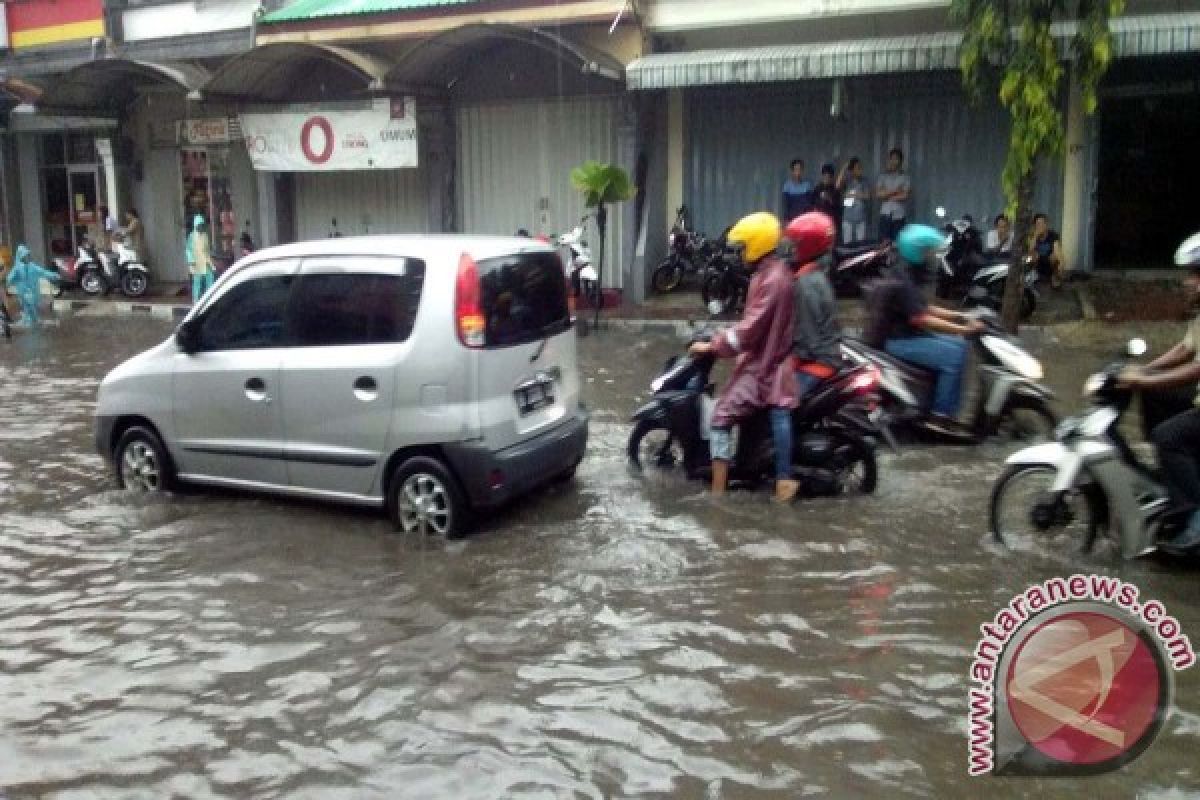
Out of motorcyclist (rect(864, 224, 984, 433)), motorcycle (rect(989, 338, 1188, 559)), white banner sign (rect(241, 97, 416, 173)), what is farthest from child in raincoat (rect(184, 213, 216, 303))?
motorcycle (rect(989, 338, 1188, 559))

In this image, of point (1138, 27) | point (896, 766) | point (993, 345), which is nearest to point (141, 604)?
point (896, 766)

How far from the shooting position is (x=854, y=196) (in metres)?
14.9

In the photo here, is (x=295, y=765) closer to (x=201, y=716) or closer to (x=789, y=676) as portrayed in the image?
(x=201, y=716)

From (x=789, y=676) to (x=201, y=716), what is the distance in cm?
238

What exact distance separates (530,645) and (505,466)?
57.4 inches

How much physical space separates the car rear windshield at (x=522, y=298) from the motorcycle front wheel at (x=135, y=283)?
15.9m

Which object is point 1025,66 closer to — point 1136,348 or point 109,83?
point 1136,348

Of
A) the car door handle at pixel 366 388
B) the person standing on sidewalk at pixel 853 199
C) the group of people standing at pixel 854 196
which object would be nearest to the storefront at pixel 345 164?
the group of people standing at pixel 854 196

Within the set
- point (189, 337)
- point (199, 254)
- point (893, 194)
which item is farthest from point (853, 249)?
point (199, 254)

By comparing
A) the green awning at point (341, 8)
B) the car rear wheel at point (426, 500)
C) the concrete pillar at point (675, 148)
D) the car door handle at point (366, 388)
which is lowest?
the car rear wheel at point (426, 500)

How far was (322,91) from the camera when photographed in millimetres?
18344

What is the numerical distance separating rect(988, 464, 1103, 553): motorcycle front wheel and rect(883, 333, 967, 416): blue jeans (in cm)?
220

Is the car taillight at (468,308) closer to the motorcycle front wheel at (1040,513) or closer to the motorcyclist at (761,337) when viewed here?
the motorcyclist at (761,337)

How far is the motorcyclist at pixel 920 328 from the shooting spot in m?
7.81
